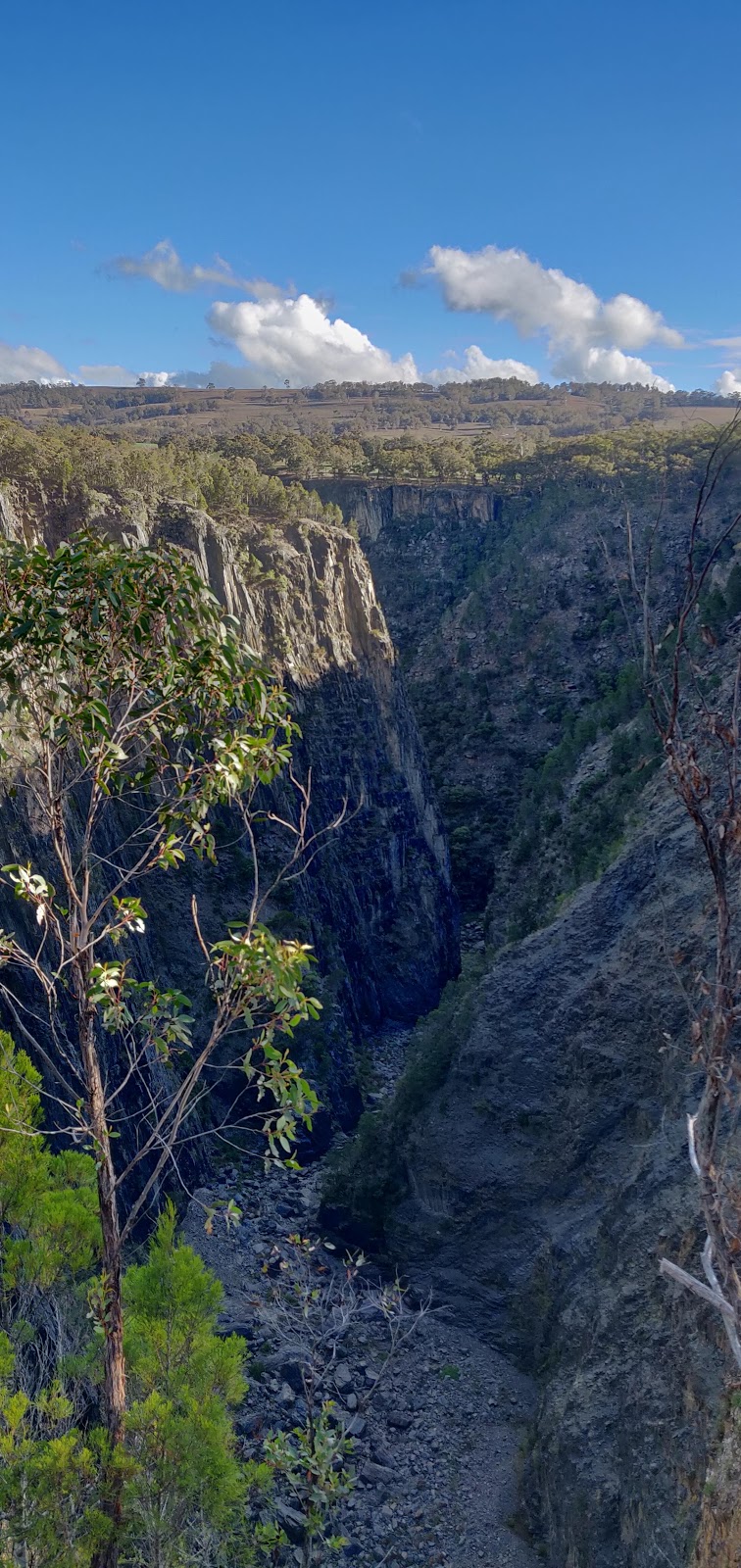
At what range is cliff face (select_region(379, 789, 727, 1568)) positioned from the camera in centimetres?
1152

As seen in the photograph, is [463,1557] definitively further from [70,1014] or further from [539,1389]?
[70,1014]

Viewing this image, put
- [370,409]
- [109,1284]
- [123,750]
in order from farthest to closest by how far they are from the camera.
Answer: [370,409] → [123,750] → [109,1284]

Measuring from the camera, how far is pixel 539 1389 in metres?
16.4

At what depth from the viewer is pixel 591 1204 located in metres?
16.8

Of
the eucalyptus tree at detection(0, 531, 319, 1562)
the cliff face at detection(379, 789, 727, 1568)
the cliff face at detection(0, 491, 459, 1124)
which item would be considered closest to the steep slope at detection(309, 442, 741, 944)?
the cliff face at detection(0, 491, 459, 1124)

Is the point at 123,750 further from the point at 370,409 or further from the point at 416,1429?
the point at 370,409

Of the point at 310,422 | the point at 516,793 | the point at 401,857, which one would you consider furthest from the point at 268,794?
the point at 310,422

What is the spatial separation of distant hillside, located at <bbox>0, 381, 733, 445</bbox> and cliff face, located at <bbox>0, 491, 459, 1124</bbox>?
61001mm

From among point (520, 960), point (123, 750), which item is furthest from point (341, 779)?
point (123, 750)

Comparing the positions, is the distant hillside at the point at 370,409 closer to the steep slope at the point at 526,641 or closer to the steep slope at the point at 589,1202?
the steep slope at the point at 526,641

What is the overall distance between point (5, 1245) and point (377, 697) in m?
30.0

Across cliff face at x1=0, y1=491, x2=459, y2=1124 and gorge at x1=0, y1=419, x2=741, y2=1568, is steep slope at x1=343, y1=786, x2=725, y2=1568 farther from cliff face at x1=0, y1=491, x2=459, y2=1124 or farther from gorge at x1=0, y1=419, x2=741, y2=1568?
cliff face at x1=0, y1=491, x2=459, y2=1124

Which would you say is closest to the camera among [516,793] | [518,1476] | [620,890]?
[518,1476]

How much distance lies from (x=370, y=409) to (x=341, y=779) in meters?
108
